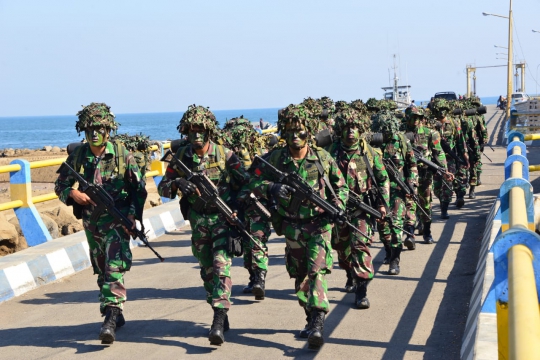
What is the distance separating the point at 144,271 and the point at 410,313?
158 inches

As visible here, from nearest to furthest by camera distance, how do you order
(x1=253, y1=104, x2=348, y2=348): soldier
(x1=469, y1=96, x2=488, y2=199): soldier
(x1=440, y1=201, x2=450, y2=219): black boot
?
(x1=253, y1=104, x2=348, y2=348): soldier, (x1=440, y1=201, x2=450, y2=219): black boot, (x1=469, y1=96, x2=488, y2=199): soldier

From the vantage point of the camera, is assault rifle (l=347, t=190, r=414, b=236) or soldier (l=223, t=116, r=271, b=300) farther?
soldier (l=223, t=116, r=271, b=300)

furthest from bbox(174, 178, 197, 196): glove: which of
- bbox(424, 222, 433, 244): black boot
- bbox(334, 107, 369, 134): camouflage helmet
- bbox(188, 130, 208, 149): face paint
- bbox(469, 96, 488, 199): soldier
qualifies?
bbox(469, 96, 488, 199): soldier

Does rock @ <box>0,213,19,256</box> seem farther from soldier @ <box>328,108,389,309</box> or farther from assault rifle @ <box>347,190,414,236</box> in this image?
assault rifle @ <box>347,190,414,236</box>

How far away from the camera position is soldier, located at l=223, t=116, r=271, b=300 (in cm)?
880

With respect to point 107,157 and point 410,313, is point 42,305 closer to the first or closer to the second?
point 107,157

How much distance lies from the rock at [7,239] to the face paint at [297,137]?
229 inches

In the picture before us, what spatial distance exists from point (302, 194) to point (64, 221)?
30.3 ft

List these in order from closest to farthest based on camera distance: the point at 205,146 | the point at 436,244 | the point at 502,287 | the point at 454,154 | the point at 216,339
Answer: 1. the point at 502,287
2. the point at 216,339
3. the point at 205,146
4. the point at 436,244
5. the point at 454,154

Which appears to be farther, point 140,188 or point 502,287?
point 140,188

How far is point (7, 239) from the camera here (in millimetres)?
11586

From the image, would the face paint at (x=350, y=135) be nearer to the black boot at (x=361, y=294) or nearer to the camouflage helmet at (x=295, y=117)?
the camouflage helmet at (x=295, y=117)

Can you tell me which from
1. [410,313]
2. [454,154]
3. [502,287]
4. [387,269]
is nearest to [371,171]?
[410,313]

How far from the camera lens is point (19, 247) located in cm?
1220
